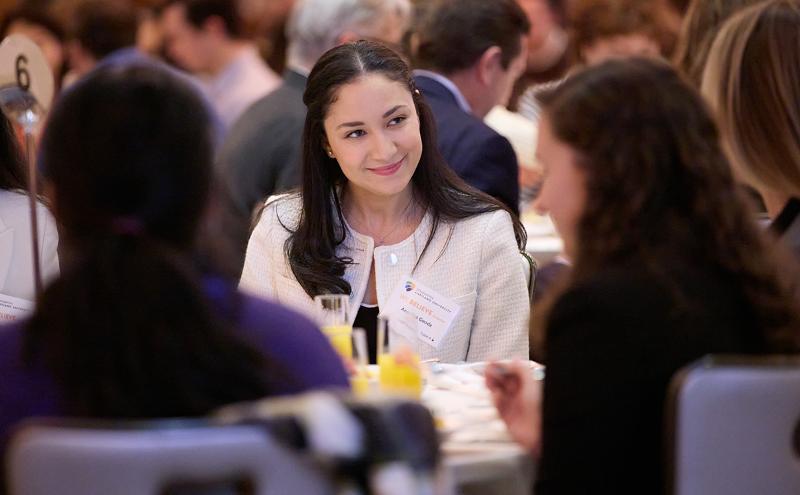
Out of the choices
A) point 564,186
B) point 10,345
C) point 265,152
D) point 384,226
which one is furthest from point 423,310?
point 265,152

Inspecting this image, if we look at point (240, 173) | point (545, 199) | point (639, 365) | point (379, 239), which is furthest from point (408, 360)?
point (240, 173)

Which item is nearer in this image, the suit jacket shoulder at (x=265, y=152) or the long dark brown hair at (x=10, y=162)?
the long dark brown hair at (x=10, y=162)

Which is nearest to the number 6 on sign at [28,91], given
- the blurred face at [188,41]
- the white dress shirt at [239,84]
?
the white dress shirt at [239,84]

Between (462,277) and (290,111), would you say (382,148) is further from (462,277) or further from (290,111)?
(290,111)

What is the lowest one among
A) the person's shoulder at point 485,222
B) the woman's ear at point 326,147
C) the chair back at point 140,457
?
the chair back at point 140,457

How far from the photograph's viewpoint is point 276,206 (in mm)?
3295

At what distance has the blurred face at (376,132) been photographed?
3109 mm

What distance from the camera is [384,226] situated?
320 cm

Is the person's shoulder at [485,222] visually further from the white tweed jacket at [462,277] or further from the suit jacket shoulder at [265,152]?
the suit jacket shoulder at [265,152]

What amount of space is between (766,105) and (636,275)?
1.13 meters

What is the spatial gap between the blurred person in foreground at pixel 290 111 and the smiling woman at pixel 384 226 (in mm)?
1331

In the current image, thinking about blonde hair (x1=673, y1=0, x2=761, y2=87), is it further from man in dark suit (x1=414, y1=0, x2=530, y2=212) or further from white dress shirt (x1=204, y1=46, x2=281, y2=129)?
white dress shirt (x1=204, y1=46, x2=281, y2=129)

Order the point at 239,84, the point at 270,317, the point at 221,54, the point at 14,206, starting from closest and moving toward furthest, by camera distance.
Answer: the point at 270,317
the point at 14,206
the point at 239,84
the point at 221,54

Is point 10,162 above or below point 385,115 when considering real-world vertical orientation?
below
